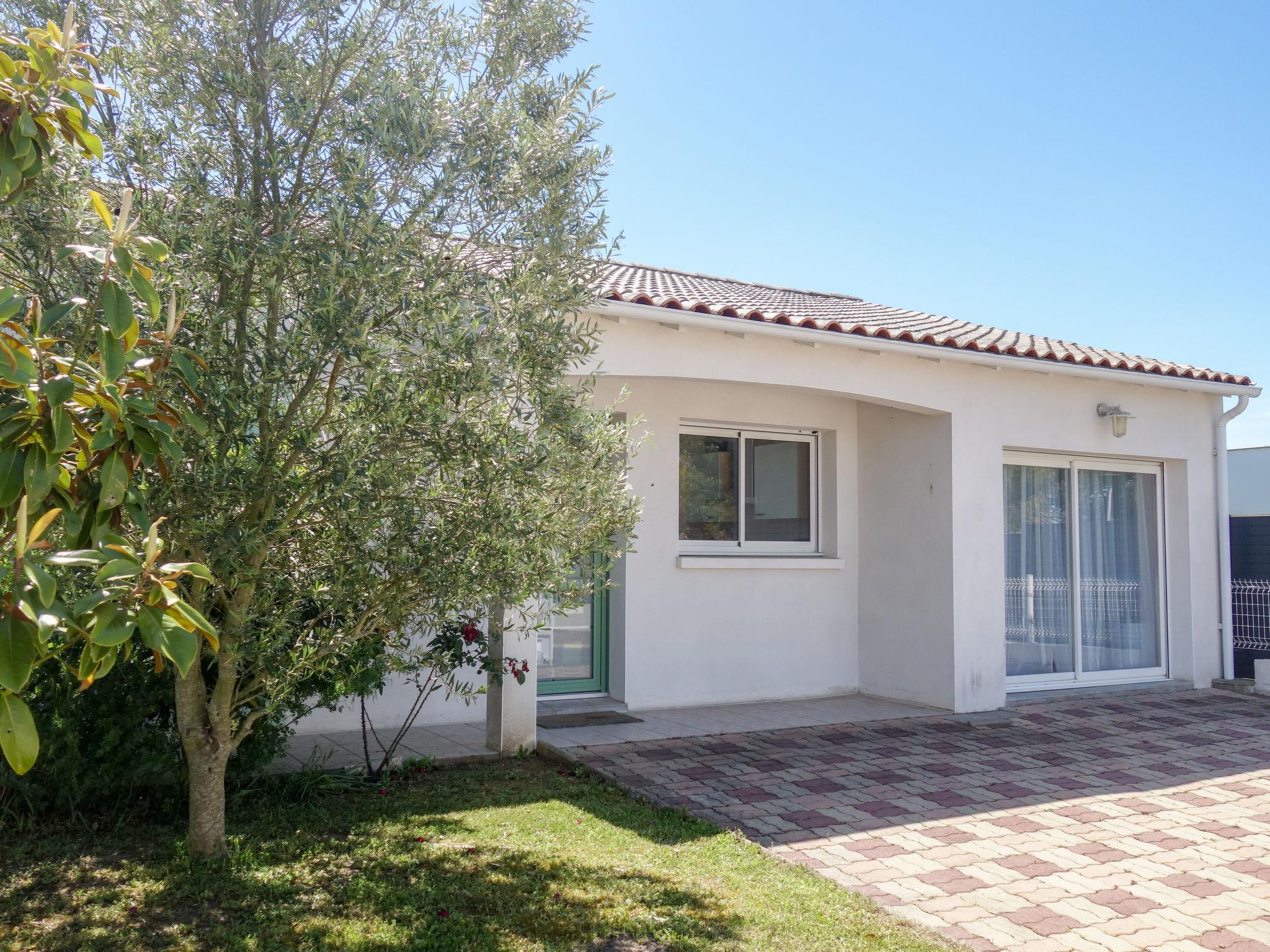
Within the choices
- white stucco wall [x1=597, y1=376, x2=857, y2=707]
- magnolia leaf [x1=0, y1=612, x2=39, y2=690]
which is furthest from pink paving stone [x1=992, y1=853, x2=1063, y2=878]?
magnolia leaf [x1=0, y1=612, x2=39, y2=690]

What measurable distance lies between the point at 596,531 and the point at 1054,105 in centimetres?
1182

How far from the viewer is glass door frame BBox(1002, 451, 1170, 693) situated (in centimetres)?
1080

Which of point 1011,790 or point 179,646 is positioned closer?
point 179,646

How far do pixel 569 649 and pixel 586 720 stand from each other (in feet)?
3.37

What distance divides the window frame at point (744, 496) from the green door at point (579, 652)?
1139 mm

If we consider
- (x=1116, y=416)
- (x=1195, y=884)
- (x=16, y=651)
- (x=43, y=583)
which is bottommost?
(x=1195, y=884)

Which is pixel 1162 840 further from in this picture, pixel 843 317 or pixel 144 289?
pixel 843 317

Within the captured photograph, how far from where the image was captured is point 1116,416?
11.0m

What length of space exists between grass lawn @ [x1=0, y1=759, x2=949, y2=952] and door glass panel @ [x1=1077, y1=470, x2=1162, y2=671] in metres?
7.38

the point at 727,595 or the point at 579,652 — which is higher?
the point at 727,595

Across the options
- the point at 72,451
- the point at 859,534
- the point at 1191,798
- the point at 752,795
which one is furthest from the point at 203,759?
the point at 859,534

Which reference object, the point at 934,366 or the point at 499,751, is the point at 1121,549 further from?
the point at 499,751

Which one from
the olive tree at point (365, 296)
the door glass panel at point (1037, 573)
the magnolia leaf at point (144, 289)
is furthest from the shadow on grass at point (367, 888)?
the door glass panel at point (1037, 573)

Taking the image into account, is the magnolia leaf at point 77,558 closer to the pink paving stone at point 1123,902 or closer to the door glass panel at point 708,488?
the pink paving stone at point 1123,902
